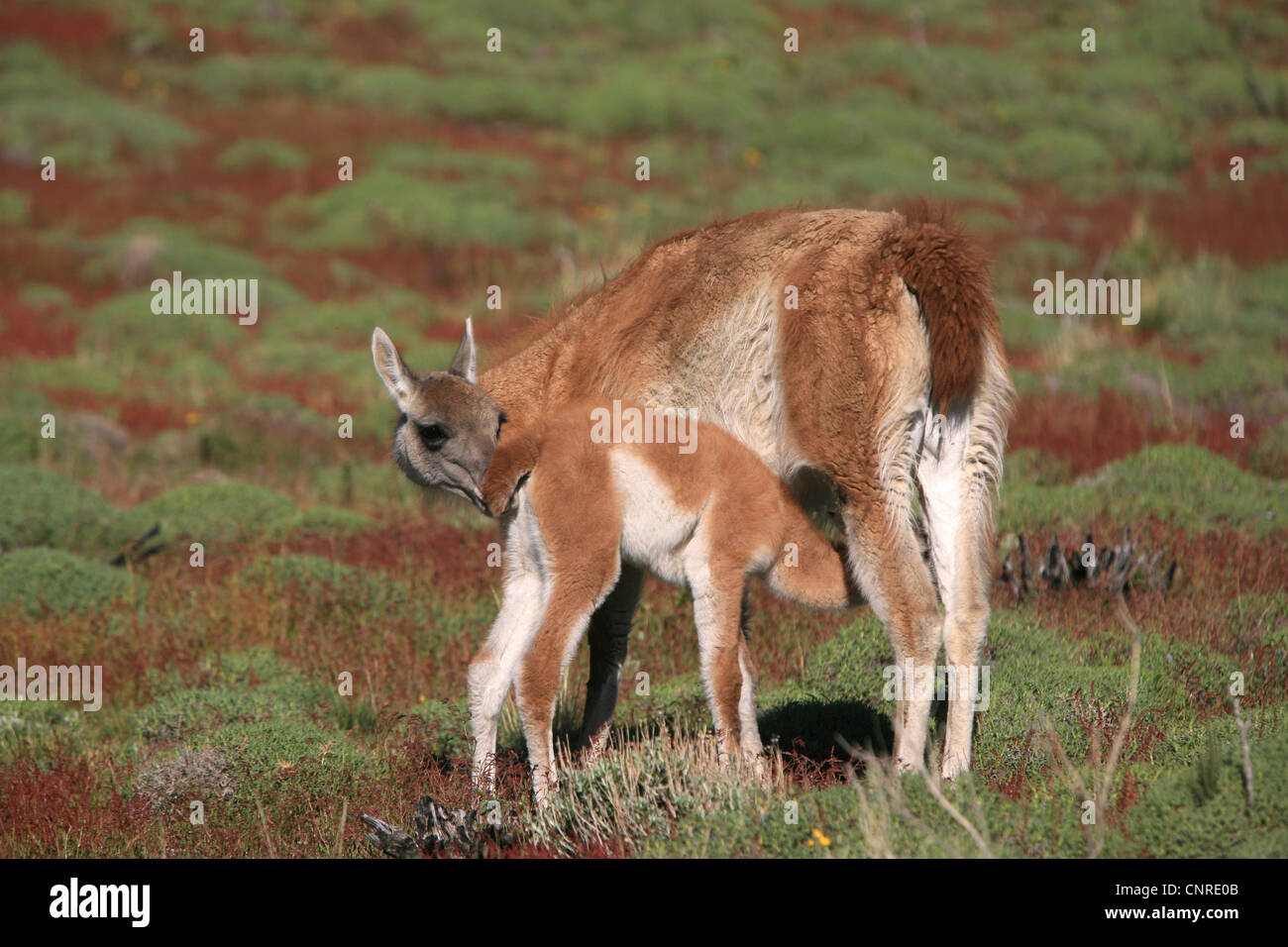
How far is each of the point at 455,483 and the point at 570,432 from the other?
798mm

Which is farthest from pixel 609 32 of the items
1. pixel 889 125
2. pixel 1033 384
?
pixel 1033 384

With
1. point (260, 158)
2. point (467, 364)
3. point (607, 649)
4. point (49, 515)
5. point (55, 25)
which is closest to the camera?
point (467, 364)

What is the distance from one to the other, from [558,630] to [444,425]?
131cm

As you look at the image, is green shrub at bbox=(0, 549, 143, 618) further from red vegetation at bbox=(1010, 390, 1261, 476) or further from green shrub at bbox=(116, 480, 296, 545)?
red vegetation at bbox=(1010, 390, 1261, 476)

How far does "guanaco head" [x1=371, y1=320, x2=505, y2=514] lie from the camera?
6.64 m

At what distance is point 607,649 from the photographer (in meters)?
7.28

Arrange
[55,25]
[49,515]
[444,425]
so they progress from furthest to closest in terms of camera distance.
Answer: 1. [55,25]
2. [49,515]
3. [444,425]

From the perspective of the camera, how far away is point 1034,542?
9.90 meters

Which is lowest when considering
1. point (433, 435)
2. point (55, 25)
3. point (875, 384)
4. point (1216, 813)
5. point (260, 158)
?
point (1216, 813)

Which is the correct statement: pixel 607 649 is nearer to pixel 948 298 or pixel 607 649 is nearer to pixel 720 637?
pixel 720 637

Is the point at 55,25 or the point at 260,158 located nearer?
the point at 260,158

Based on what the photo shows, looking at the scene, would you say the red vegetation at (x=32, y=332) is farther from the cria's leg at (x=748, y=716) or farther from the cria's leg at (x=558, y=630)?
the cria's leg at (x=748, y=716)

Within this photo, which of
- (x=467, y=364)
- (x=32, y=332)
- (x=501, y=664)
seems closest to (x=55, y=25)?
(x=32, y=332)
